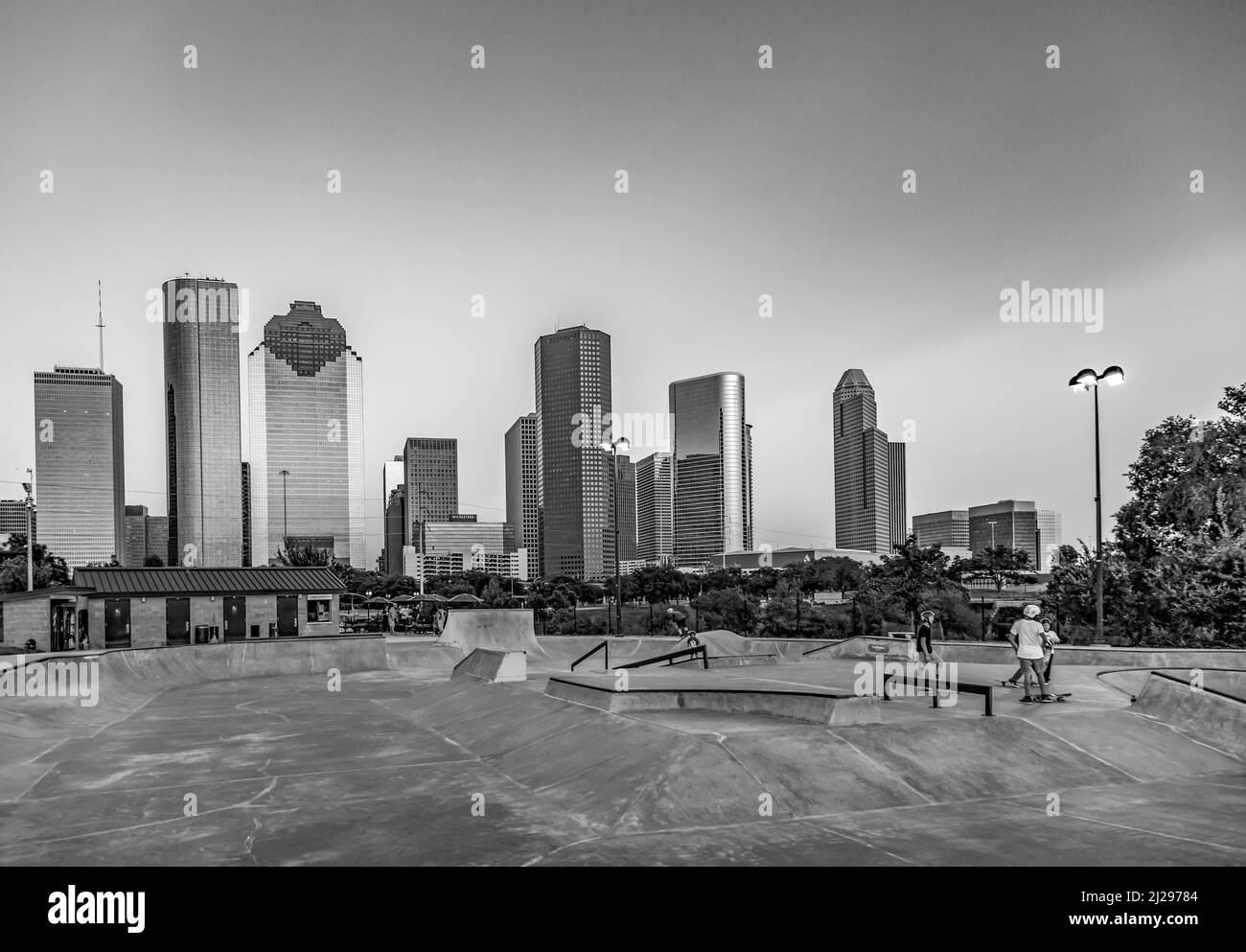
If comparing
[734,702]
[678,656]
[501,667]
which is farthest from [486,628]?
[734,702]

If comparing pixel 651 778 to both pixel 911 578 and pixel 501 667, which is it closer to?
pixel 501 667

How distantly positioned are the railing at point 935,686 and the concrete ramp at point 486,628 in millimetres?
17310

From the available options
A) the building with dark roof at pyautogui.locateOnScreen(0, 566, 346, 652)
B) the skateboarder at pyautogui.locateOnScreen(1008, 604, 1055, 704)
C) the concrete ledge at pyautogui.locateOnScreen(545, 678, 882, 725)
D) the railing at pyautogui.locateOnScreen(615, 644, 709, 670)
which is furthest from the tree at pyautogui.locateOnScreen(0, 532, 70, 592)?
the skateboarder at pyautogui.locateOnScreen(1008, 604, 1055, 704)

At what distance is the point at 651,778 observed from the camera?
904 cm

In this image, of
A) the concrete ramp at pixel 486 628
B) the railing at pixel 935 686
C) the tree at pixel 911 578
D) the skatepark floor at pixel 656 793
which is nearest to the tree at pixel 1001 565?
the tree at pixel 911 578

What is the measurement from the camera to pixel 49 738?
46.1ft

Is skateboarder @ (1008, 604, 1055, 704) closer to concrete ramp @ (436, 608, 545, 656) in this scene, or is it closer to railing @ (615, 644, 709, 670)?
railing @ (615, 644, 709, 670)

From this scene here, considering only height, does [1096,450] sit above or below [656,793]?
above

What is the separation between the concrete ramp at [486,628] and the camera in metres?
31.0

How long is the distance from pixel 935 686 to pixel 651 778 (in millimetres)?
5247

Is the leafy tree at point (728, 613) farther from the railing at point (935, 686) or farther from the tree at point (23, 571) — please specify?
the tree at point (23, 571)

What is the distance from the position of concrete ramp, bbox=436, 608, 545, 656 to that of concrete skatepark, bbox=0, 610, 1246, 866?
13819 mm
